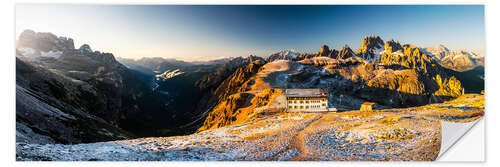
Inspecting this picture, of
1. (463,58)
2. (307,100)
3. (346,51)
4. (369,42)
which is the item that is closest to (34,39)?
(307,100)

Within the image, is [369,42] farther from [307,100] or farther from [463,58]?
[307,100]

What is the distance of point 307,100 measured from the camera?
18.0 metres

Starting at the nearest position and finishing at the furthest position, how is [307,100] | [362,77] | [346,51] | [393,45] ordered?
[307,100] → [393,45] → [346,51] → [362,77]

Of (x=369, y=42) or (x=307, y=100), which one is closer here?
(x=307, y=100)

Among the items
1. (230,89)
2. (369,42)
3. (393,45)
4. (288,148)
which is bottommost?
(288,148)

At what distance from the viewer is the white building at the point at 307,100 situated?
18031mm

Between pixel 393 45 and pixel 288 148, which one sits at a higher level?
pixel 393 45

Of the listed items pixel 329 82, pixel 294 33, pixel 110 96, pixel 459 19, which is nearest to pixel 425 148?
pixel 459 19

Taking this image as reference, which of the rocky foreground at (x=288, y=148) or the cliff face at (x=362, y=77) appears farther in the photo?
the cliff face at (x=362, y=77)

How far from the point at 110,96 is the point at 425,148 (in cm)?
8372

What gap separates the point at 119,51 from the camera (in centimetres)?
1470

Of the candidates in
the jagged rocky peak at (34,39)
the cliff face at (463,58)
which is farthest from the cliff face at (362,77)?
the jagged rocky peak at (34,39)

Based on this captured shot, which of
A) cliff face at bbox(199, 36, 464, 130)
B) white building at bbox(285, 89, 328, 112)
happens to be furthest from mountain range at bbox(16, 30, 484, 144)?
white building at bbox(285, 89, 328, 112)

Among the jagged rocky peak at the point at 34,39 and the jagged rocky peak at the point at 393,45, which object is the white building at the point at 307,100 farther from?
the jagged rocky peak at the point at 34,39
